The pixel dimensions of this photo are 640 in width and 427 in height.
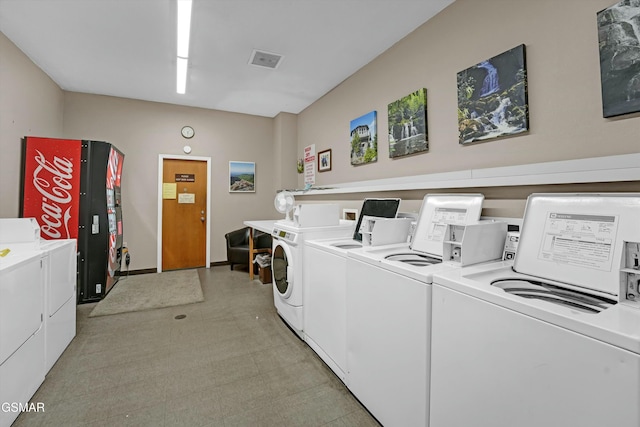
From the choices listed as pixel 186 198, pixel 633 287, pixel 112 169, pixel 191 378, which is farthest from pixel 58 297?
pixel 633 287

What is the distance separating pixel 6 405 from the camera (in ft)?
4.97

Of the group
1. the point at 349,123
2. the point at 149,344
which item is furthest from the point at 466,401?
the point at 349,123

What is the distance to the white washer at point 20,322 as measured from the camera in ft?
4.99

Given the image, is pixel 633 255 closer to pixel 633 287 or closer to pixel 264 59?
pixel 633 287

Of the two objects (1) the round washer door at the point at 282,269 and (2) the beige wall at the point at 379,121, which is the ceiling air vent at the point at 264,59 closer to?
(2) the beige wall at the point at 379,121

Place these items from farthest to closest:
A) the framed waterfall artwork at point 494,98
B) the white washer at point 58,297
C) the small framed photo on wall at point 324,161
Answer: the small framed photo on wall at point 324,161, the white washer at point 58,297, the framed waterfall artwork at point 494,98

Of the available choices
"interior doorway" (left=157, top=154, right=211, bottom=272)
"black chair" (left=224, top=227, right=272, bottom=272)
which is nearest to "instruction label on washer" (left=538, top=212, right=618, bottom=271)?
"black chair" (left=224, top=227, right=272, bottom=272)

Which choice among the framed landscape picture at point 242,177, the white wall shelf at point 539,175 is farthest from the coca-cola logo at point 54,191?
the white wall shelf at point 539,175

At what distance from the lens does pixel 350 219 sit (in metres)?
3.58

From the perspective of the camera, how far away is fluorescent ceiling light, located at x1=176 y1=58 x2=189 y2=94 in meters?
3.30

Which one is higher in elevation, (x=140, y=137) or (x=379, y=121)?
(x=140, y=137)

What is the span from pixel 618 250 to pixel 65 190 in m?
4.80

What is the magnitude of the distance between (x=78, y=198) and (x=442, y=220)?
4011mm

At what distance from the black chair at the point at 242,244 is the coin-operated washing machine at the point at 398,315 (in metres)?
2.90
